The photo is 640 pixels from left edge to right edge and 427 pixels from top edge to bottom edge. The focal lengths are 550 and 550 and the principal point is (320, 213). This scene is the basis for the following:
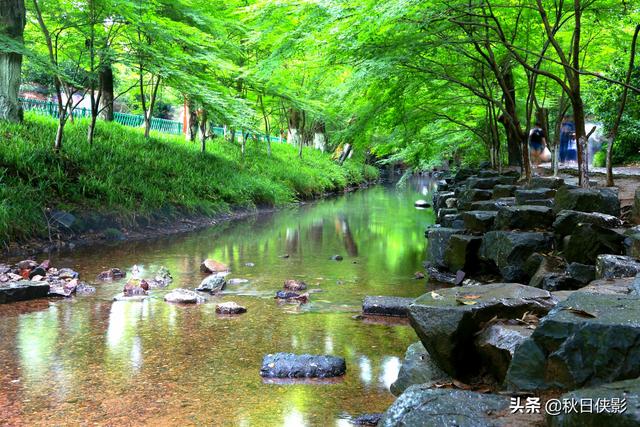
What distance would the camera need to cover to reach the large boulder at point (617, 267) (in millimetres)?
4145

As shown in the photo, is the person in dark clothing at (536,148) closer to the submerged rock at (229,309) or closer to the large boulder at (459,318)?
the submerged rock at (229,309)

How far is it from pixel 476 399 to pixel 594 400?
70cm

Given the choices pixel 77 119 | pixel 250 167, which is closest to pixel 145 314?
pixel 77 119

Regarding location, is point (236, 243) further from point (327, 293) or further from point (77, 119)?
point (77, 119)

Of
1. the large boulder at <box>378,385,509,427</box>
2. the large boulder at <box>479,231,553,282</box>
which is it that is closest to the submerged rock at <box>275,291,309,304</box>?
the large boulder at <box>479,231,553,282</box>

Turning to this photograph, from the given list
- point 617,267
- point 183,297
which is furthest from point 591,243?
point 183,297

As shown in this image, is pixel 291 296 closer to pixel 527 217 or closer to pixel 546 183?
pixel 527 217

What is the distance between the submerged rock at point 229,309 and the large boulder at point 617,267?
11.5ft

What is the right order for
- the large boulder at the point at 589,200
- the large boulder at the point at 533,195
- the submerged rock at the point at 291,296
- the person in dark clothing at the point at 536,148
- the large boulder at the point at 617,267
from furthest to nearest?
the person in dark clothing at the point at 536,148 < the large boulder at the point at 533,195 < the submerged rock at the point at 291,296 < the large boulder at the point at 589,200 < the large boulder at the point at 617,267

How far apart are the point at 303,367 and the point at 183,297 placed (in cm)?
264

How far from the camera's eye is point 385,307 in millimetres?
5906

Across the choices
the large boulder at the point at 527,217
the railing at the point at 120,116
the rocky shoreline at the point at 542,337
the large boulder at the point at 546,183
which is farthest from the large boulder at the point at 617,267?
the railing at the point at 120,116

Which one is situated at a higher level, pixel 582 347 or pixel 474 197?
pixel 474 197

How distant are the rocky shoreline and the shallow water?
63cm
